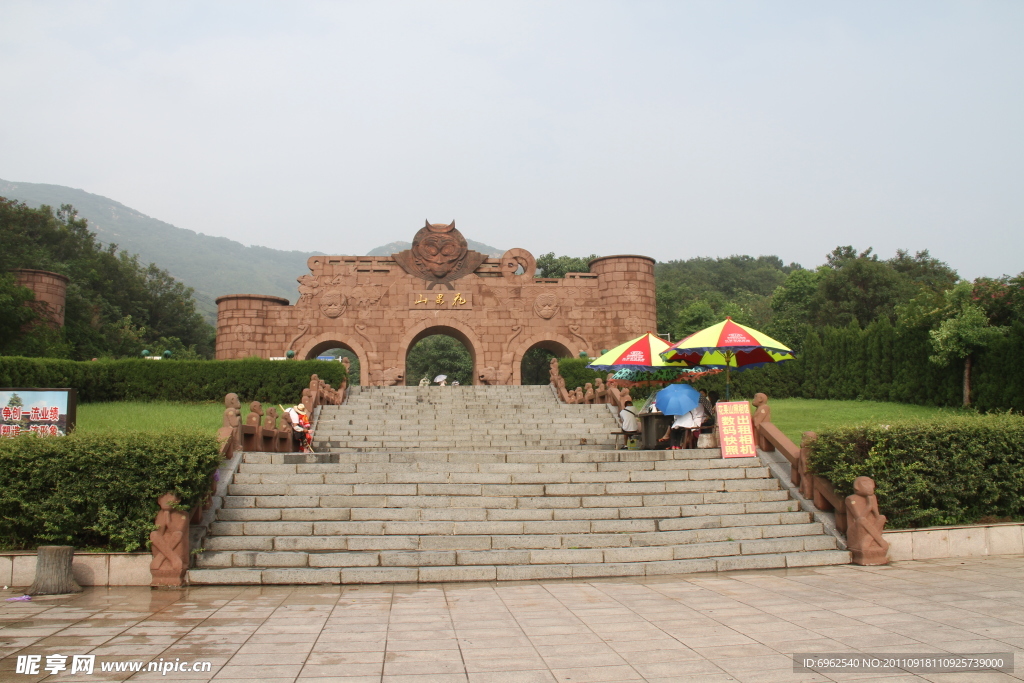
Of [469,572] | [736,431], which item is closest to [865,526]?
[736,431]

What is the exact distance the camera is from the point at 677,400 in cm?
1141

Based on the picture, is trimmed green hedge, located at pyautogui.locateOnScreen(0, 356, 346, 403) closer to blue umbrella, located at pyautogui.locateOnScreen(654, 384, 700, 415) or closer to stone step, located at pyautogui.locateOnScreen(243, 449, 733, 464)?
stone step, located at pyautogui.locateOnScreen(243, 449, 733, 464)

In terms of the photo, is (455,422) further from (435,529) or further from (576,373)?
(435,529)

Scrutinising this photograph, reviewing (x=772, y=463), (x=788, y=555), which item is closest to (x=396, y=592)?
(x=788, y=555)

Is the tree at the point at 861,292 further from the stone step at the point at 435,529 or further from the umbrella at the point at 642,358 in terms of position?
the stone step at the point at 435,529

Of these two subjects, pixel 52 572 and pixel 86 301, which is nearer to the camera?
pixel 52 572

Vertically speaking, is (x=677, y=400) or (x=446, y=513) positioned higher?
(x=677, y=400)

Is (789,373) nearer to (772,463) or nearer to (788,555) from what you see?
(772,463)

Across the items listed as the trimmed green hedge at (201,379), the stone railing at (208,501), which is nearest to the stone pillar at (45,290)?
the trimmed green hedge at (201,379)

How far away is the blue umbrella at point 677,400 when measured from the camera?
11.3 meters

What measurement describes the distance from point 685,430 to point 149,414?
40.6ft

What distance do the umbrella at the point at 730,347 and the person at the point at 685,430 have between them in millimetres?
1037

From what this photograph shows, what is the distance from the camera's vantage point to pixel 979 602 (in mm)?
5980

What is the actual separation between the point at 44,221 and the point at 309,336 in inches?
838
